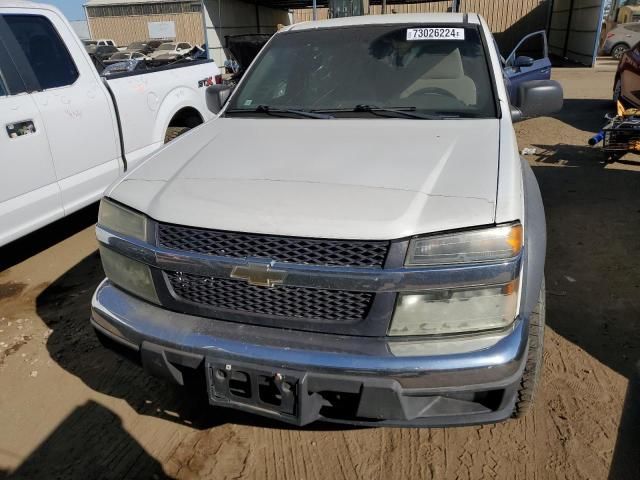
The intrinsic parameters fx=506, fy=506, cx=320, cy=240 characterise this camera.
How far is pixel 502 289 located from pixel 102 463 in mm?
1903

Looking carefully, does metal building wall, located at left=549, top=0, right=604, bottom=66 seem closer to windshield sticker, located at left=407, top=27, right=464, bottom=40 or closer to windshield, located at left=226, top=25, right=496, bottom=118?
windshield sticker, located at left=407, top=27, right=464, bottom=40

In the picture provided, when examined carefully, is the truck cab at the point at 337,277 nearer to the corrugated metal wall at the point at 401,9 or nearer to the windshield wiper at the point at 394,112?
the windshield wiper at the point at 394,112

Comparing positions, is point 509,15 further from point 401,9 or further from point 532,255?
point 532,255

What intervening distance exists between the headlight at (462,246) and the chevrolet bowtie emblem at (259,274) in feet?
1.56

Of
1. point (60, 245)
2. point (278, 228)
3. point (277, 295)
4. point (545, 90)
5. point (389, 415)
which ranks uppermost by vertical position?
point (545, 90)

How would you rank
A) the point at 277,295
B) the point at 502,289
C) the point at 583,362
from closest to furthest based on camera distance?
the point at 502,289
the point at 277,295
the point at 583,362

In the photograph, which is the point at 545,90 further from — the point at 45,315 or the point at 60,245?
the point at 60,245

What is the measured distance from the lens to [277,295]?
6.38 feet

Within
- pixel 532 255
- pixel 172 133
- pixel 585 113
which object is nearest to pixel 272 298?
pixel 532 255

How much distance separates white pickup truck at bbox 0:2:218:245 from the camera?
3566 millimetres

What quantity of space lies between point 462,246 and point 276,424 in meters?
1.34

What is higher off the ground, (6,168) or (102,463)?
(6,168)

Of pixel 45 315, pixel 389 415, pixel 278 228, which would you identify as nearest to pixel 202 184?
pixel 278 228

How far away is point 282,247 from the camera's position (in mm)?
1874
